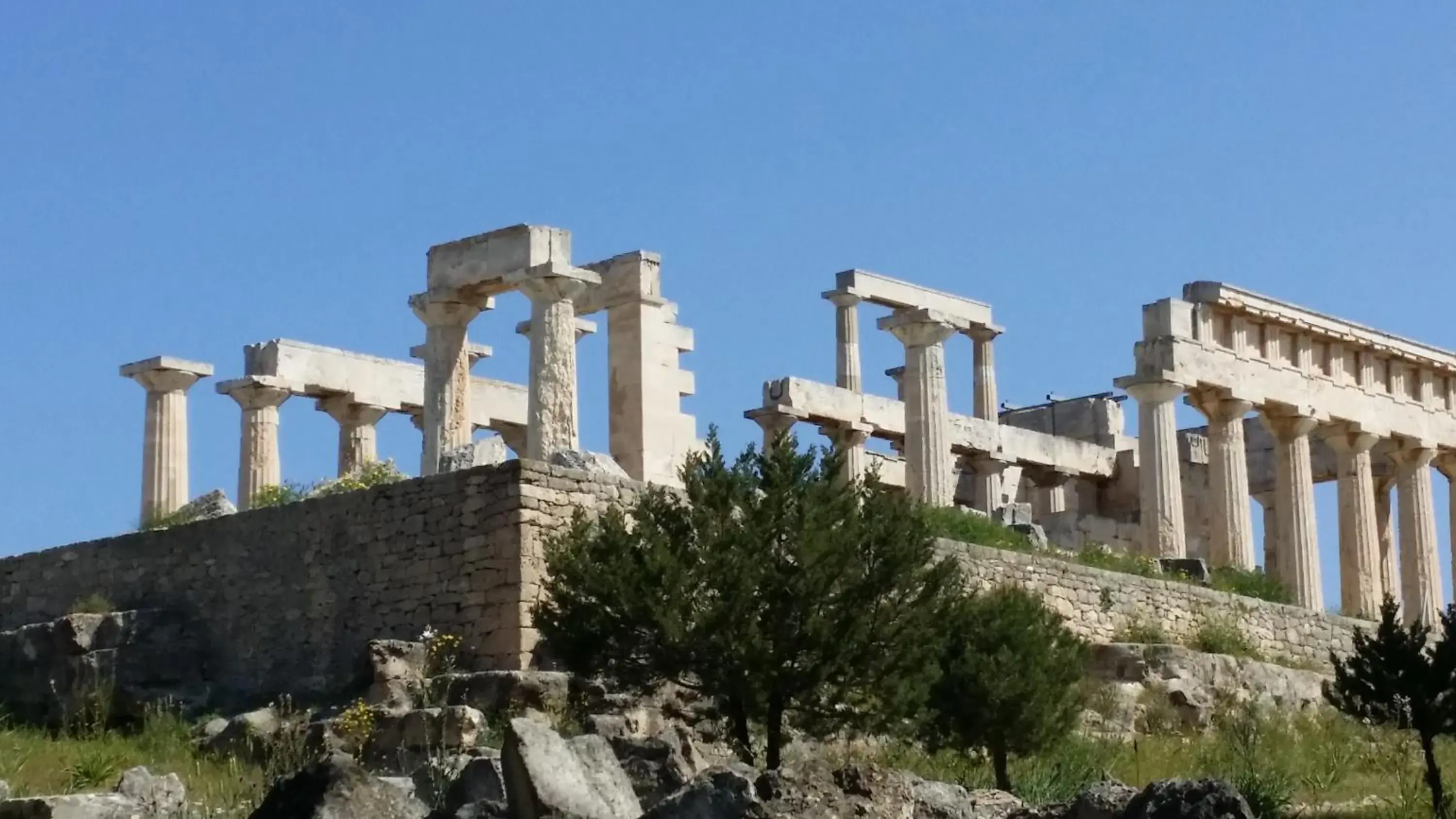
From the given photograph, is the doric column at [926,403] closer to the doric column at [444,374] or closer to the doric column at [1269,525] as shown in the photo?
the doric column at [444,374]

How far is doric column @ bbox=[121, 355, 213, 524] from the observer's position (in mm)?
34344

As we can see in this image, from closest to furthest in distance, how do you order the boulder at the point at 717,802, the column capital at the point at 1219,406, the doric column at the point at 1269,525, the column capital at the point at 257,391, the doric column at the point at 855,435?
the boulder at the point at 717,802 → the column capital at the point at 257,391 → the column capital at the point at 1219,406 → the doric column at the point at 855,435 → the doric column at the point at 1269,525

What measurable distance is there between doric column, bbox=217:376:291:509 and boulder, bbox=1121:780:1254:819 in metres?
22.0

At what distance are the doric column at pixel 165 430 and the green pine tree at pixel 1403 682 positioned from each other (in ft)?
57.8

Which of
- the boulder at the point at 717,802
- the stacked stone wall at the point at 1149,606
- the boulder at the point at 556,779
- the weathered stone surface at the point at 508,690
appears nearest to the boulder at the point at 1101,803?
the boulder at the point at 717,802

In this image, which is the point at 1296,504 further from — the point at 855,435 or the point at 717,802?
the point at 717,802

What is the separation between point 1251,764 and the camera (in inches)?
805

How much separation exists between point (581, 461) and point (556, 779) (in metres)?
11.2

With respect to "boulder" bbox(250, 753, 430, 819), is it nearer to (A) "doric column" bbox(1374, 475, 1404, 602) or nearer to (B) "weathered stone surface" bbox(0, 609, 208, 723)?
(B) "weathered stone surface" bbox(0, 609, 208, 723)

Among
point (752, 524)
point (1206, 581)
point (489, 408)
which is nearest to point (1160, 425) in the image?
point (1206, 581)

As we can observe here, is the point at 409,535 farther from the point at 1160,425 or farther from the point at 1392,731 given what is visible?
the point at 1160,425

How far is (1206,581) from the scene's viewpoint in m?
32.7

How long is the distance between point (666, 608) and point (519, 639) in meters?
2.88

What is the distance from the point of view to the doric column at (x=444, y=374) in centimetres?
3069
